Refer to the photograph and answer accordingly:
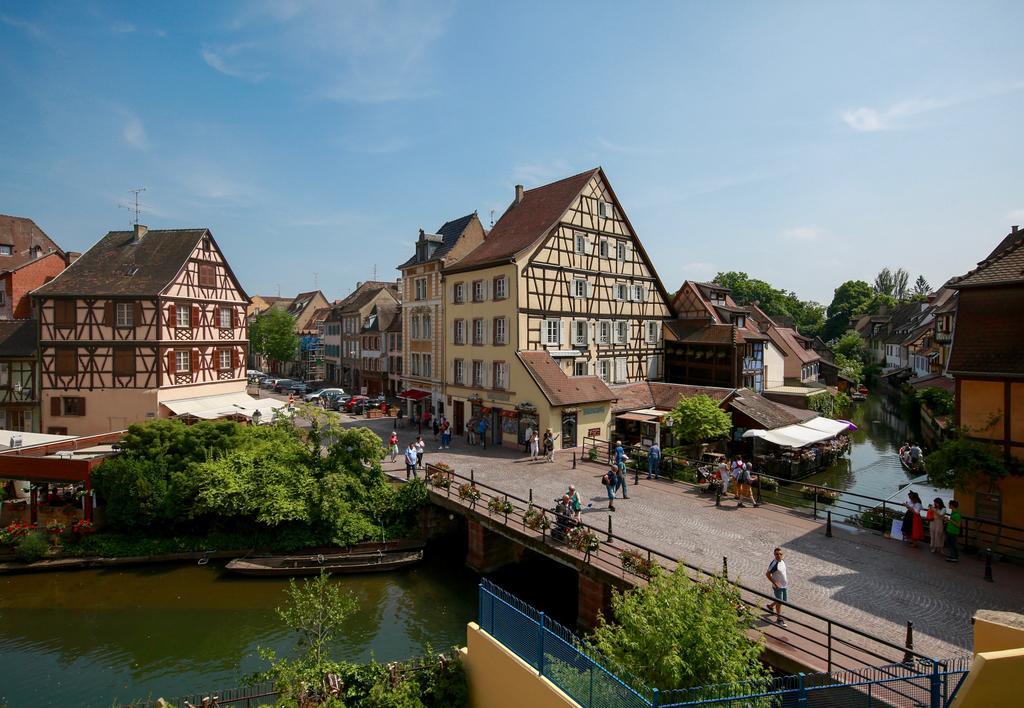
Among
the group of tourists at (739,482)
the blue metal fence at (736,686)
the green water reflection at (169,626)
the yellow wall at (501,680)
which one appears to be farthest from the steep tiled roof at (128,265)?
the blue metal fence at (736,686)

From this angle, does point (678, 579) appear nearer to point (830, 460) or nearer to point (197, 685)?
point (197, 685)

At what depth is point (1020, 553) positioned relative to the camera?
514 inches

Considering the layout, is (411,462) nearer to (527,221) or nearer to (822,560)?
(822,560)

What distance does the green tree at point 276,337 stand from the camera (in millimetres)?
59625

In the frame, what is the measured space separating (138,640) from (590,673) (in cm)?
1238

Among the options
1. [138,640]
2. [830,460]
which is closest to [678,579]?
[138,640]

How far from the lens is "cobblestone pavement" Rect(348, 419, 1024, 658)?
10562 millimetres

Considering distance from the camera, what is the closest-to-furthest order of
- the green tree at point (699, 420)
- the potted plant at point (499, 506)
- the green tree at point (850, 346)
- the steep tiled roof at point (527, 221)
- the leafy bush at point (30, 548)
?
the potted plant at point (499, 506)
the leafy bush at point (30, 548)
the green tree at point (699, 420)
the steep tiled roof at point (527, 221)
the green tree at point (850, 346)

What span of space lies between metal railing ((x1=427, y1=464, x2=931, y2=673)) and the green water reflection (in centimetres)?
255

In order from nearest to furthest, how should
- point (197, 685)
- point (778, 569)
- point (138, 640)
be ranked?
point (778, 569) → point (197, 685) → point (138, 640)

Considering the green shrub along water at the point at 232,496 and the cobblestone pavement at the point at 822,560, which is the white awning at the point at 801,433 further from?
the green shrub along water at the point at 232,496

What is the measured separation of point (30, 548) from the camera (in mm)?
17578

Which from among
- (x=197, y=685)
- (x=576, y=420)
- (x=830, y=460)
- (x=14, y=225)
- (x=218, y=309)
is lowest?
(x=197, y=685)

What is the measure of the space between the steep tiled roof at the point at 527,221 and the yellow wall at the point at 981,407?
17711mm
